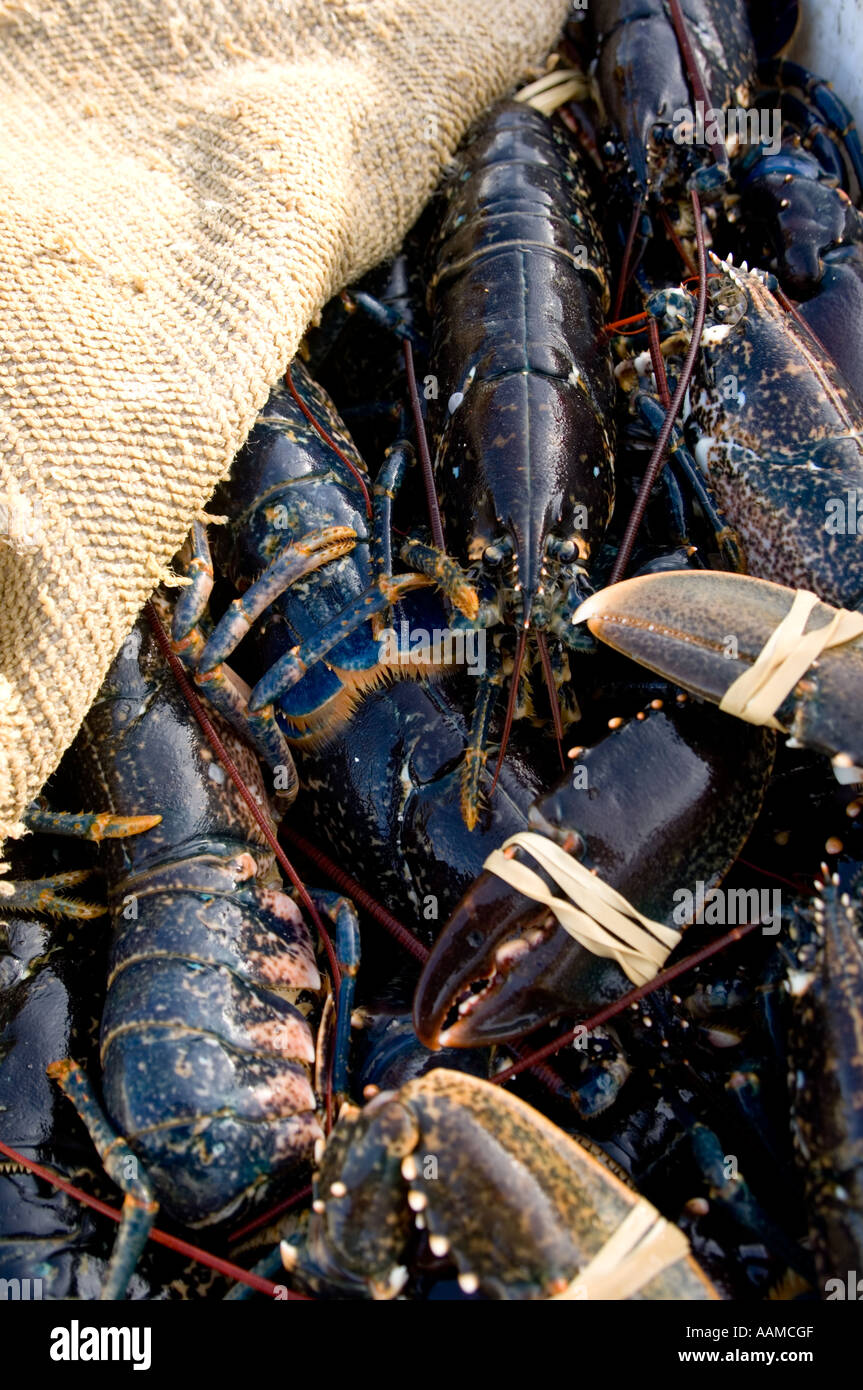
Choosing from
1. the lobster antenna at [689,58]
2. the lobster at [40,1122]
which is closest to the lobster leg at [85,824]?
the lobster at [40,1122]

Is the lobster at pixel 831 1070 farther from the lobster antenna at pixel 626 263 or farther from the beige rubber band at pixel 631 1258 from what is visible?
the lobster antenna at pixel 626 263

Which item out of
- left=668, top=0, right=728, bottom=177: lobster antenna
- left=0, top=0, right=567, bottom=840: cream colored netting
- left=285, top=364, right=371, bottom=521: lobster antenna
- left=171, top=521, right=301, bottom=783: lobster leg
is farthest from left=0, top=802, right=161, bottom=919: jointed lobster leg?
left=668, top=0, right=728, bottom=177: lobster antenna

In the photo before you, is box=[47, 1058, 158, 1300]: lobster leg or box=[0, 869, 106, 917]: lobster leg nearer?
box=[47, 1058, 158, 1300]: lobster leg

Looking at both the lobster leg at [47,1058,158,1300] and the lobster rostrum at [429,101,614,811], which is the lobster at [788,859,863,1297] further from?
the lobster leg at [47,1058,158,1300]

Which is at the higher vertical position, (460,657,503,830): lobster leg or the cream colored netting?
the cream colored netting

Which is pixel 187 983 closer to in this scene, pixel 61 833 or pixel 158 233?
pixel 61 833

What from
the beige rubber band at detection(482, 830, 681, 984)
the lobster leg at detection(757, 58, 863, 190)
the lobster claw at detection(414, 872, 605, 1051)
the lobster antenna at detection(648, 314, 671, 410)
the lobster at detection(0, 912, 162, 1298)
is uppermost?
the lobster leg at detection(757, 58, 863, 190)
